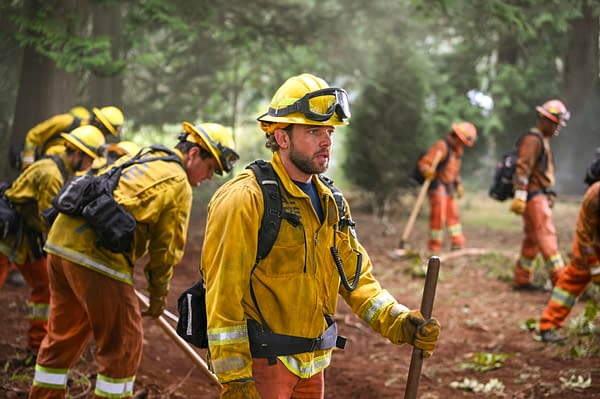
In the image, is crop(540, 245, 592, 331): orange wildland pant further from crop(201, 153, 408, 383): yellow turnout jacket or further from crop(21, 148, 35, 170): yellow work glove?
crop(21, 148, 35, 170): yellow work glove

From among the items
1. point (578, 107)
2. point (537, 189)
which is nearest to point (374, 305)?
point (537, 189)

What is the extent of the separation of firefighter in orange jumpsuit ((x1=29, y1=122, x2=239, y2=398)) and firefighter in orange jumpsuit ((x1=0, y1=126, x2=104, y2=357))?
1.54m

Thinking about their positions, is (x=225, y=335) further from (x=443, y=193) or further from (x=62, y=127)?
(x=443, y=193)

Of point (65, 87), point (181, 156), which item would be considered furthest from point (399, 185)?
point (181, 156)

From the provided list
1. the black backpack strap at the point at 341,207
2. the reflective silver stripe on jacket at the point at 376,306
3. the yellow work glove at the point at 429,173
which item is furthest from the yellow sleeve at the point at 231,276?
the yellow work glove at the point at 429,173

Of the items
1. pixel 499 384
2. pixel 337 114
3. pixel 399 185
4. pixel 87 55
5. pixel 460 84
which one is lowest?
pixel 499 384

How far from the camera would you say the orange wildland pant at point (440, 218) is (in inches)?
464

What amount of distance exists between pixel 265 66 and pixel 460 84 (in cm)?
511

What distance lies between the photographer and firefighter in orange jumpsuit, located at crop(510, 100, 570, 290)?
873 centimetres

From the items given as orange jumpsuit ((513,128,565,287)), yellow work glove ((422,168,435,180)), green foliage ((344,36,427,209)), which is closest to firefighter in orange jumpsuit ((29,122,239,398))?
orange jumpsuit ((513,128,565,287))

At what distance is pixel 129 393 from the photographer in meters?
4.46

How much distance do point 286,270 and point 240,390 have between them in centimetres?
59

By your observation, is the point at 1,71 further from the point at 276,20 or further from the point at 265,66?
the point at 265,66

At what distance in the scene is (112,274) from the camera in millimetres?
4461
